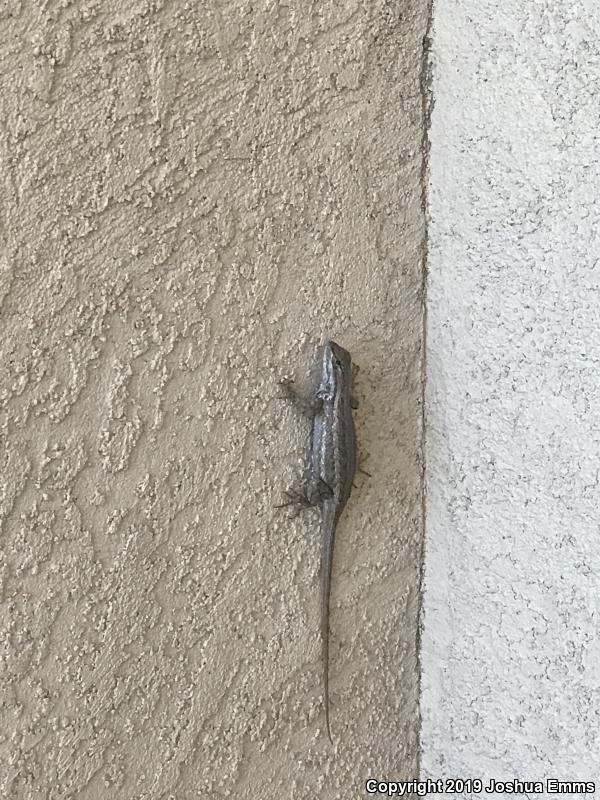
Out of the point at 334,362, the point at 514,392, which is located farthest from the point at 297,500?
the point at 514,392

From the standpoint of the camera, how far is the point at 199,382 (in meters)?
1.04

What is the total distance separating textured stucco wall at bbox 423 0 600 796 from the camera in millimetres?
1023

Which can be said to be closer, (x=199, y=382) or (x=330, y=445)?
(x=199, y=382)

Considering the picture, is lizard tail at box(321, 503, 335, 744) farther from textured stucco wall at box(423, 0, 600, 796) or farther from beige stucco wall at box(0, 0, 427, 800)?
textured stucco wall at box(423, 0, 600, 796)

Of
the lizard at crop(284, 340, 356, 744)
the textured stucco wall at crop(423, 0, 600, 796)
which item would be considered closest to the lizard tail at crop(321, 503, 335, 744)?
the lizard at crop(284, 340, 356, 744)

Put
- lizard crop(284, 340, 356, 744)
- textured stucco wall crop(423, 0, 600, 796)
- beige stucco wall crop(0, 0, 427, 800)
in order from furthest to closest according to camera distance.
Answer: lizard crop(284, 340, 356, 744), textured stucco wall crop(423, 0, 600, 796), beige stucco wall crop(0, 0, 427, 800)

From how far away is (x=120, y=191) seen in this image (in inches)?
36.8

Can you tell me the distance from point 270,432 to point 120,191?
0.40 meters

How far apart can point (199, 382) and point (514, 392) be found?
47cm

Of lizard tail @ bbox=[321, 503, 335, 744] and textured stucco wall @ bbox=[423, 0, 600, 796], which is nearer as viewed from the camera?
textured stucco wall @ bbox=[423, 0, 600, 796]

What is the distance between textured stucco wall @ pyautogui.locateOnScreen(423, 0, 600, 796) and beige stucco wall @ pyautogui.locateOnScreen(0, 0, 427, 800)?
0.20 feet

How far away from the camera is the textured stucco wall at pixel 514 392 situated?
3.36ft

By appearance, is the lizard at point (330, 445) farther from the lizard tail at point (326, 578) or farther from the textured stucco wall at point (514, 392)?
the textured stucco wall at point (514, 392)

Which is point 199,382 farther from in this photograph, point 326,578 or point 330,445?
point 326,578
